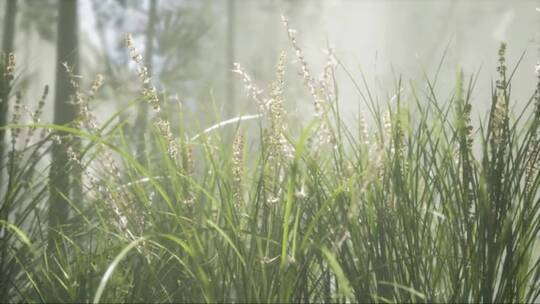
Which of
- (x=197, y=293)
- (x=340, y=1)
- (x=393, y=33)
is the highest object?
(x=340, y=1)

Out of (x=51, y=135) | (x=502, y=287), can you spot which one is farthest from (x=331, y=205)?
(x=51, y=135)

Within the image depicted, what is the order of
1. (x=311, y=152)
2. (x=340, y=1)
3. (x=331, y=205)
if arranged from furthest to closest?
(x=340, y=1) → (x=311, y=152) → (x=331, y=205)

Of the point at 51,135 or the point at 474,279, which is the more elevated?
the point at 51,135

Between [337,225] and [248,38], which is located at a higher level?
[248,38]

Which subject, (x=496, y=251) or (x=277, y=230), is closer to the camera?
(x=496, y=251)

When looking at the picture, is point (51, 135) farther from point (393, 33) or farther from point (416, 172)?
point (393, 33)

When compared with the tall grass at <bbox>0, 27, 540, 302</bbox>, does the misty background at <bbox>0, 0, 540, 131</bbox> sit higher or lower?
higher

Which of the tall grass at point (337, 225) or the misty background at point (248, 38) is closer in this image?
the tall grass at point (337, 225)

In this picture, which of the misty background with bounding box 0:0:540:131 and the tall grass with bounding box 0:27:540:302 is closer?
the tall grass with bounding box 0:27:540:302

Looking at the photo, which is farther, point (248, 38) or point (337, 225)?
point (248, 38)

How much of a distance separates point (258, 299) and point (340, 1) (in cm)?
3458

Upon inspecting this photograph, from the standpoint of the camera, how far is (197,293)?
1.48 metres

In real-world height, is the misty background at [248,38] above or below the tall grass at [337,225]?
above

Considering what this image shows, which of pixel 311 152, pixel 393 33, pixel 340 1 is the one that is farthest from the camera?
pixel 340 1
